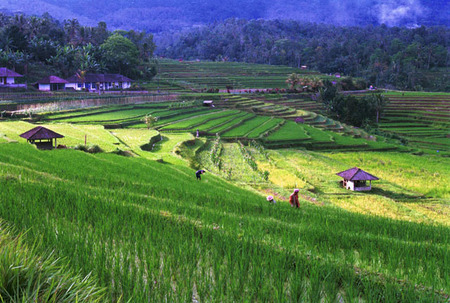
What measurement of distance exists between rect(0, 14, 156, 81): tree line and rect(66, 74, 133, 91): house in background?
2342mm

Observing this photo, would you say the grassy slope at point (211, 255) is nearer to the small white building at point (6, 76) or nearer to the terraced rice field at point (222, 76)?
the small white building at point (6, 76)

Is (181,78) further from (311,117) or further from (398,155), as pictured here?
(398,155)

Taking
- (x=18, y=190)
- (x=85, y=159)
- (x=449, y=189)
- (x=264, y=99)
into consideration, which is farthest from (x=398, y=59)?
(x=18, y=190)

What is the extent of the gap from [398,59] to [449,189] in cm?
8208

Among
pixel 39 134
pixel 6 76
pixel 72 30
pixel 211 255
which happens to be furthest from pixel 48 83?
pixel 211 255

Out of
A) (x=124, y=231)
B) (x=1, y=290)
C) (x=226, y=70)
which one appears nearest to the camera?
(x=1, y=290)

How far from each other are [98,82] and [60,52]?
316 inches

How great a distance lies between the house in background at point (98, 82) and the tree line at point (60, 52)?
7.68 feet

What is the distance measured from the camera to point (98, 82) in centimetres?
5447

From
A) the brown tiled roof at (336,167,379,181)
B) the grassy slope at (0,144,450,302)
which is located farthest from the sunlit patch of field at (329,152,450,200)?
the grassy slope at (0,144,450,302)

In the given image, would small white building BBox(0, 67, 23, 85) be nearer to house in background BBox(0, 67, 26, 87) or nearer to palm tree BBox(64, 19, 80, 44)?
house in background BBox(0, 67, 26, 87)

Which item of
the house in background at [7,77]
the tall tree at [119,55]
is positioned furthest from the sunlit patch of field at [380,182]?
the tall tree at [119,55]

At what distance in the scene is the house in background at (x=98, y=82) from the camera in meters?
53.2

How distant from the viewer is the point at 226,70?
292 ft
